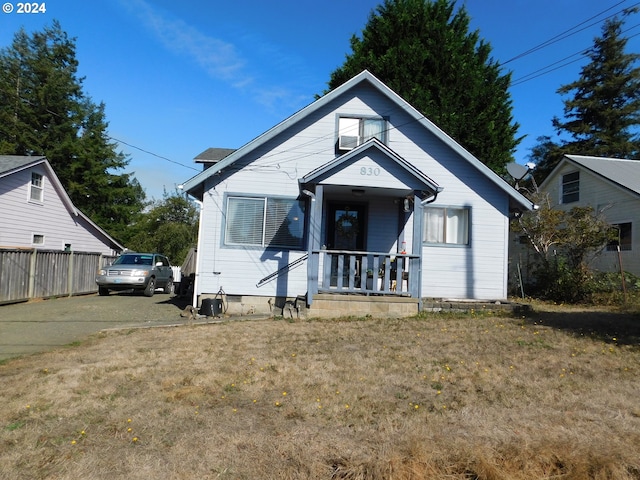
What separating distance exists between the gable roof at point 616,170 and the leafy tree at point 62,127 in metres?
29.4

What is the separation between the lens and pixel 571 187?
72.5ft

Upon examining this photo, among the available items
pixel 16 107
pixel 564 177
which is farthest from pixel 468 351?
pixel 16 107

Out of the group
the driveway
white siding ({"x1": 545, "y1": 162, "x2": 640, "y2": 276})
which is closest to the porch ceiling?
the driveway

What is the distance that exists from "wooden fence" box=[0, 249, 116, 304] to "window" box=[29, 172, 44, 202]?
11.6 ft

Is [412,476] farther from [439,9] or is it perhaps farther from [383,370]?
[439,9]

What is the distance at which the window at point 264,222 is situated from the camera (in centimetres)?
1160

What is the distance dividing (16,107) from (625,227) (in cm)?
3891

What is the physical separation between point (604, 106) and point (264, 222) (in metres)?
35.6

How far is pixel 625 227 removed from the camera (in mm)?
18531

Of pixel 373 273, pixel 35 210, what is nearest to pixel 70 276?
pixel 35 210

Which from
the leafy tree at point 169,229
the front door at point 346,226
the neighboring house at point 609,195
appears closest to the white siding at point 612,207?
the neighboring house at point 609,195

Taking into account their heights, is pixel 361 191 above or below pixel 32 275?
above

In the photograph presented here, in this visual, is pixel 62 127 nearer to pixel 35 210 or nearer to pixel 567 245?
pixel 35 210

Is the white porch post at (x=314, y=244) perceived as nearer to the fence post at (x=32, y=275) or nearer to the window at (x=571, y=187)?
the fence post at (x=32, y=275)
